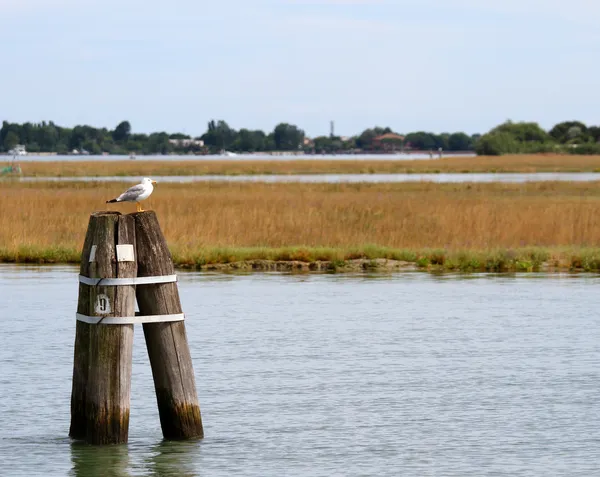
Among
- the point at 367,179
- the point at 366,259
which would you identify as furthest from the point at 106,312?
the point at 367,179

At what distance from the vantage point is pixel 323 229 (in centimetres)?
3544

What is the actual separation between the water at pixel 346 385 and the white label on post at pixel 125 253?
1825 millimetres

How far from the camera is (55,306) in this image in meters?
22.3

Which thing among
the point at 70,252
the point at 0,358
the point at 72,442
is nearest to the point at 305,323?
the point at 0,358

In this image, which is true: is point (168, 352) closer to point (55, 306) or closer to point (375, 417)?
point (375, 417)

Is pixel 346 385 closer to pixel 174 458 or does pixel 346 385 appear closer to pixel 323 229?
pixel 174 458

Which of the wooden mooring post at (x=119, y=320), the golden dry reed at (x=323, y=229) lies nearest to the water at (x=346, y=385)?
the wooden mooring post at (x=119, y=320)

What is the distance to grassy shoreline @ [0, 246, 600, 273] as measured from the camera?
28938 millimetres

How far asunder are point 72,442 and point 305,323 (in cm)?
852

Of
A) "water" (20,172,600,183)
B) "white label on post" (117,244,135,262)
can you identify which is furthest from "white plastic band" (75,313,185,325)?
"water" (20,172,600,183)

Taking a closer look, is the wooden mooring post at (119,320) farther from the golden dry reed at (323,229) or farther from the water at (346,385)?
the golden dry reed at (323,229)

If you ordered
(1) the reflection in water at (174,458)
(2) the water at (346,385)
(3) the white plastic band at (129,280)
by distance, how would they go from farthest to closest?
(2) the water at (346,385) < (1) the reflection in water at (174,458) < (3) the white plastic band at (129,280)

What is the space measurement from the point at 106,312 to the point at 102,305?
7cm

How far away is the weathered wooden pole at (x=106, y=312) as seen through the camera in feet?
36.8
